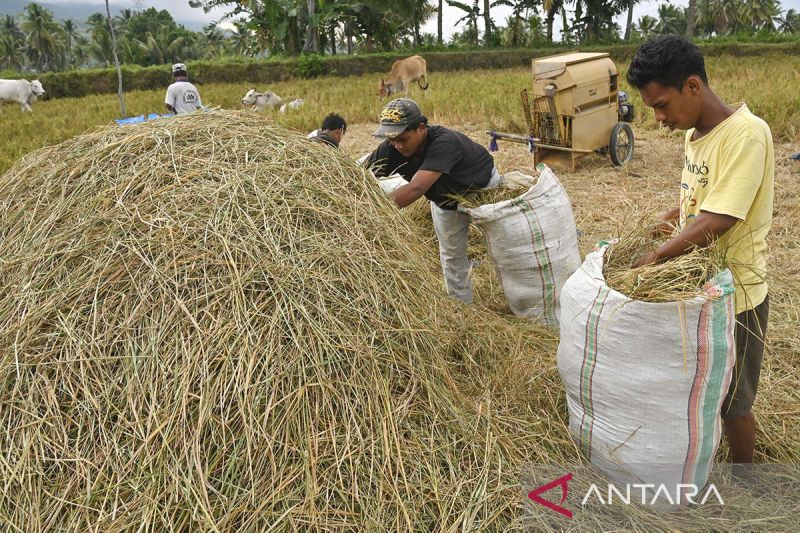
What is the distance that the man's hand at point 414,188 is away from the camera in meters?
2.64

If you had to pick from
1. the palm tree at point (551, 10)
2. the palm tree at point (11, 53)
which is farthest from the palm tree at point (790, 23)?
the palm tree at point (11, 53)

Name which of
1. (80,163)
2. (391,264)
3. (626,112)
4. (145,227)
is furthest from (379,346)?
(626,112)

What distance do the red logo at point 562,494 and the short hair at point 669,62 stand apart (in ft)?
4.26

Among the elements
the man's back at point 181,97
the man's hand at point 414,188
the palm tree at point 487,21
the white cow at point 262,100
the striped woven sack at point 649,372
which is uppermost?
the palm tree at point 487,21

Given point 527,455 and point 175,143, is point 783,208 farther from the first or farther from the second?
point 175,143

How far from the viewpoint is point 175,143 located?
2.16 meters

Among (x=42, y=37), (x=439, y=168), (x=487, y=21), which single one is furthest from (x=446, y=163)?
(x=42, y=37)

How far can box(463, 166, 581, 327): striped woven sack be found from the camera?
282 centimetres

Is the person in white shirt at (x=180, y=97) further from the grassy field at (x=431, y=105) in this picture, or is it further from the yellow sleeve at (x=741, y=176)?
the yellow sleeve at (x=741, y=176)

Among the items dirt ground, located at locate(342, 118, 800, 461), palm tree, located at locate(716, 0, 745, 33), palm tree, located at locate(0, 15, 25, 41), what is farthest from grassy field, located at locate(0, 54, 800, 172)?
palm tree, located at locate(0, 15, 25, 41)

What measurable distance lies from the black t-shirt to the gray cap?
0.62ft

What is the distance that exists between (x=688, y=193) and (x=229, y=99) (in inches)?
A: 543

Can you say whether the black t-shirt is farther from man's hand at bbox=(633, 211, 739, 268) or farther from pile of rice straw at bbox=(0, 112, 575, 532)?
man's hand at bbox=(633, 211, 739, 268)

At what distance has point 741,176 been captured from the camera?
1.50 meters
